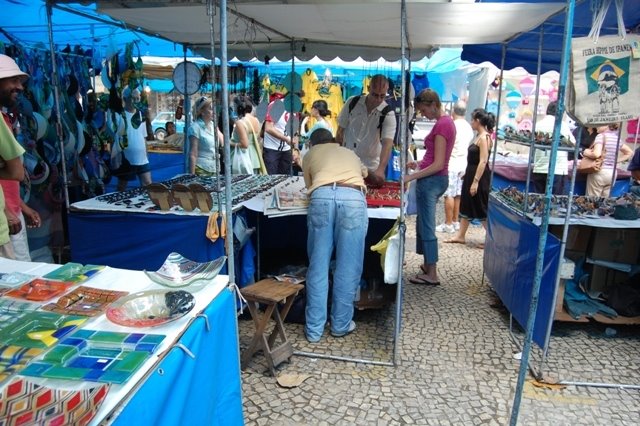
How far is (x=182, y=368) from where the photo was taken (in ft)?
5.09

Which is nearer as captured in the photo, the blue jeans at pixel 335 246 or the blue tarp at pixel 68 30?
the blue jeans at pixel 335 246

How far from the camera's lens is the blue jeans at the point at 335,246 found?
3.45 m

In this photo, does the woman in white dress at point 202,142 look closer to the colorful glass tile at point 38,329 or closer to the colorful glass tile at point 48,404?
the colorful glass tile at point 38,329

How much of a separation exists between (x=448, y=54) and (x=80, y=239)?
641 centimetres

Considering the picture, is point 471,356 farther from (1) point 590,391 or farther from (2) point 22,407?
(2) point 22,407

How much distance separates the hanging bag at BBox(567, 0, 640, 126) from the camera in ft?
7.32

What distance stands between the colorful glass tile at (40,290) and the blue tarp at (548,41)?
2.90 m

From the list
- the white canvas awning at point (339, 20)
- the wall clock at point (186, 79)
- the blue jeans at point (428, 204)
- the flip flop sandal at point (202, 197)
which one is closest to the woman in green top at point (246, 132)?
the wall clock at point (186, 79)

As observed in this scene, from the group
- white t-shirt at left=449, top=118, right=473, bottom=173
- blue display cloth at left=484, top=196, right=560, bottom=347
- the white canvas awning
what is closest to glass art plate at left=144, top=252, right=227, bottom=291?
the white canvas awning

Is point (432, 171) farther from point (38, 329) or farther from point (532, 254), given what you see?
point (38, 329)

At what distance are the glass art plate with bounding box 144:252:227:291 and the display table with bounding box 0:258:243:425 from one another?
0.04 m

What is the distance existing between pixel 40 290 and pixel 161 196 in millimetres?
1773

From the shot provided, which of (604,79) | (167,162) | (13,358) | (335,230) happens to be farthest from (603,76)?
(167,162)

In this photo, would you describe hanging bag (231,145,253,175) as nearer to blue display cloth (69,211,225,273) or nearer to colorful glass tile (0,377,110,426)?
blue display cloth (69,211,225,273)
